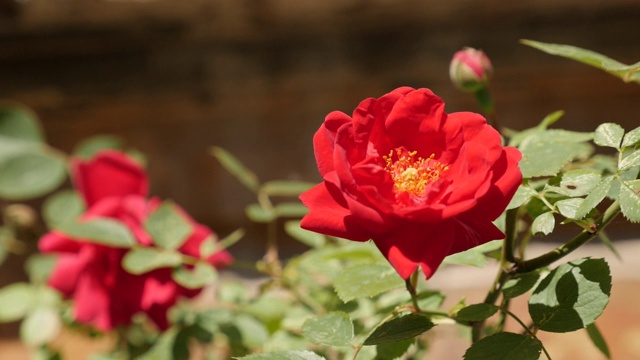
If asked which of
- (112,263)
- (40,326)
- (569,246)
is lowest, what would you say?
(40,326)

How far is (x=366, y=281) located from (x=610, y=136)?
139 millimetres

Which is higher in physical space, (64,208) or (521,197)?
(521,197)

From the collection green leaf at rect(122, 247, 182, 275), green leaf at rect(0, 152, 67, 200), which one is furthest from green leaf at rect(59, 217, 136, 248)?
green leaf at rect(0, 152, 67, 200)

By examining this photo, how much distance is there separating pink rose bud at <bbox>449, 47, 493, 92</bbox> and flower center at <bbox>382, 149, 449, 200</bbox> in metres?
0.11

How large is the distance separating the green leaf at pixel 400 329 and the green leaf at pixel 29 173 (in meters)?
0.44

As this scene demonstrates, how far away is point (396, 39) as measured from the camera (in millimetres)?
978

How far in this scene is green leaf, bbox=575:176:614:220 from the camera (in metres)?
0.28

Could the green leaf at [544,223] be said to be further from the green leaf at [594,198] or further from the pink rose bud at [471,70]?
the pink rose bud at [471,70]

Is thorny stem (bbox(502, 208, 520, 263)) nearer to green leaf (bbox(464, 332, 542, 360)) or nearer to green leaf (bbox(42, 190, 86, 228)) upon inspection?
green leaf (bbox(464, 332, 542, 360))

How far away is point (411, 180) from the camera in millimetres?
319

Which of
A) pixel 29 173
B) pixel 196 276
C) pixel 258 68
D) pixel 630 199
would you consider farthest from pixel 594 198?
pixel 258 68

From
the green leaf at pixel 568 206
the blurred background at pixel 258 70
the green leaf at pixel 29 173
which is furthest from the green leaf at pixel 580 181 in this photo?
the blurred background at pixel 258 70

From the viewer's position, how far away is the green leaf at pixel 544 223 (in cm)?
29

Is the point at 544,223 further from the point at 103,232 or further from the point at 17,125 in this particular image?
the point at 17,125
